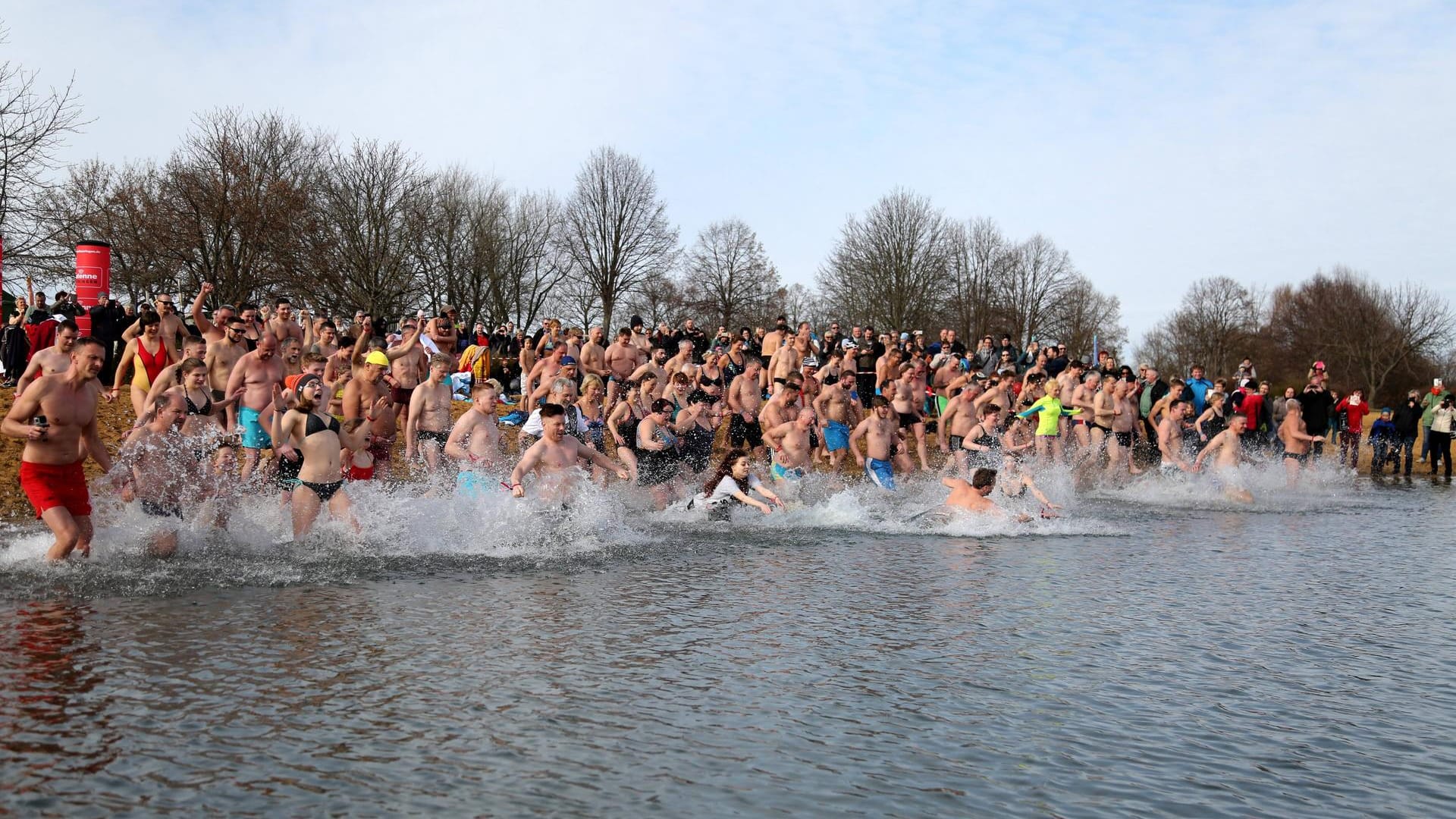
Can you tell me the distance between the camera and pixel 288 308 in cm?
1390

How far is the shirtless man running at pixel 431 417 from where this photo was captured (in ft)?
39.1

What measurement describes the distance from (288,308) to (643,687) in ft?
32.0

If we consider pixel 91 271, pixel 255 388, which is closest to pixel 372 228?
pixel 91 271

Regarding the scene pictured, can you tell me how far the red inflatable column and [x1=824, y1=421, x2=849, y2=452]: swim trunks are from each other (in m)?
12.6

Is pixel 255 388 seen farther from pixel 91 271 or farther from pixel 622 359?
pixel 91 271

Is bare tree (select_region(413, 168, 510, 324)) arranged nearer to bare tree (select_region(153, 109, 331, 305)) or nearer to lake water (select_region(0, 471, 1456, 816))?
bare tree (select_region(153, 109, 331, 305))

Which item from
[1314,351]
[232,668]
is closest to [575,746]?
[232,668]

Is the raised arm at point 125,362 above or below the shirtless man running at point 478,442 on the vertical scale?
above

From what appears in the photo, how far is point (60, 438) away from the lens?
779 cm

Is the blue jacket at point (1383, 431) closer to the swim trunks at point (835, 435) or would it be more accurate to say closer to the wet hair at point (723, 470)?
the swim trunks at point (835, 435)

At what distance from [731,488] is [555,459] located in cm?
231

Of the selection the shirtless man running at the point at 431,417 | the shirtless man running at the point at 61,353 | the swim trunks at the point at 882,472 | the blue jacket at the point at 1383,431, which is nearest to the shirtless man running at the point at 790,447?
the swim trunks at the point at 882,472

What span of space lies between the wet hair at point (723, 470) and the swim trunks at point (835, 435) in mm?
3763

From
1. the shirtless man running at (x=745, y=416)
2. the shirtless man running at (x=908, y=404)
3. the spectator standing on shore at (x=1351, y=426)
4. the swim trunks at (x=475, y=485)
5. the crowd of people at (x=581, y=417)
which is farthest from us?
the spectator standing on shore at (x=1351, y=426)
